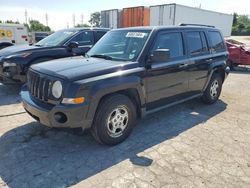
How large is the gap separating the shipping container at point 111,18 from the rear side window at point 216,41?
15.1m

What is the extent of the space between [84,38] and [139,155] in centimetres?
503

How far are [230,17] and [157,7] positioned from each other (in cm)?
2007

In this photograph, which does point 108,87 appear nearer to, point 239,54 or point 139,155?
point 139,155

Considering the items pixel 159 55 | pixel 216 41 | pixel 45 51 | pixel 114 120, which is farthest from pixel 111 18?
pixel 114 120

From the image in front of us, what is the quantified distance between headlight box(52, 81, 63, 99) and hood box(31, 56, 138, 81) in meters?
0.10

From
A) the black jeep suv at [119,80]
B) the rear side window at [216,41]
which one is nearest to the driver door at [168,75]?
the black jeep suv at [119,80]

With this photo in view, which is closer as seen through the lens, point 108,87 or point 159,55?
point 108,87

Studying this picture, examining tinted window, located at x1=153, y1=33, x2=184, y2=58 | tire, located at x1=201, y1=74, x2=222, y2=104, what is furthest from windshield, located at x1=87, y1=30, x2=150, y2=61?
tire, located at x1=201, y1=74, x2=222, y2=104

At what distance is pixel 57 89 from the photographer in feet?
10.8

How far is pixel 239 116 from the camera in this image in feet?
17.4

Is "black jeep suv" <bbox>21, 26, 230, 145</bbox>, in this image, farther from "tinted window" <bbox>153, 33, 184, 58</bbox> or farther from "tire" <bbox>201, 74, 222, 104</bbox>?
"tire" <bbox>201, 74, 222, 104</bbox>

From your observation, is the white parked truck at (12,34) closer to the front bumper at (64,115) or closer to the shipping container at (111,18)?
the shipping container at (111,18)

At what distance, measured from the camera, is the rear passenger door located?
197 inches

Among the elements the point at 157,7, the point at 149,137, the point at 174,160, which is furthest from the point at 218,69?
the point at 157,7
